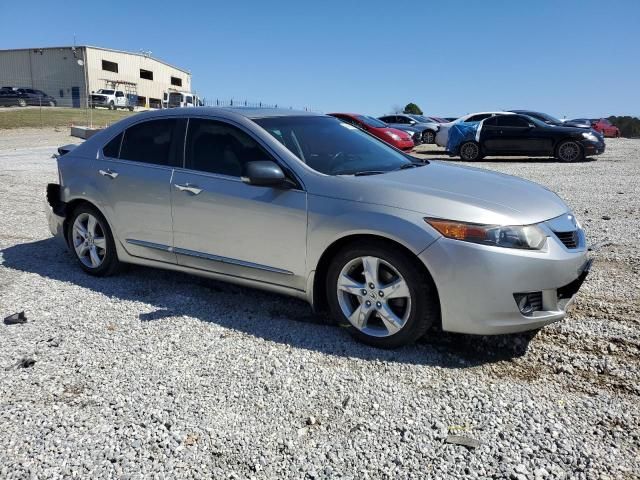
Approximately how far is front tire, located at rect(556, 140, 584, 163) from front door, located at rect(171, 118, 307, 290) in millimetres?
14781

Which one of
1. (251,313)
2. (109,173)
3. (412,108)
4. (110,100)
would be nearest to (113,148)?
(109,173)

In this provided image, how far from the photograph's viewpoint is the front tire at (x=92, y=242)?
5102mm

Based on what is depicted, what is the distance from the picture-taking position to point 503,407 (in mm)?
2959

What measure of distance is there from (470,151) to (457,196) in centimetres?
1466

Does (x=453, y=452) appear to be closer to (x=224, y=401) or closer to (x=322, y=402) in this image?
(x=322, y=402)

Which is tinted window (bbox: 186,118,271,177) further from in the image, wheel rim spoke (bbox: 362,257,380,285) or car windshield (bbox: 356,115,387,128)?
car windshield (bbox: 356,115,387,128)

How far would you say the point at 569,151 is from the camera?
16625 millimetres

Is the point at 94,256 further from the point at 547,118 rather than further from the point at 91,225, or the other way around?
the point at 547,118

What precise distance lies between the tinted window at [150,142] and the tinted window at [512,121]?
14.3 meters

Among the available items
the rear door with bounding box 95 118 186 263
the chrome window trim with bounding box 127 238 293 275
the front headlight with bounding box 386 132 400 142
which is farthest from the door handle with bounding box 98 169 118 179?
the front headlight with bounding box 386 132 400 142

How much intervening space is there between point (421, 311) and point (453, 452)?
3.36 ft

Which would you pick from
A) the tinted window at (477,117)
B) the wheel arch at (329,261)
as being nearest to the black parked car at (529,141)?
the tinted window at (477,117)

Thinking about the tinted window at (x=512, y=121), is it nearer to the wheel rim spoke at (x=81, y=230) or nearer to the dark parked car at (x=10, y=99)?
the wheel rim spoke at (x=81, y=230)

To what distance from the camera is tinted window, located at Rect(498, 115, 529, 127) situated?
55.4 ft
